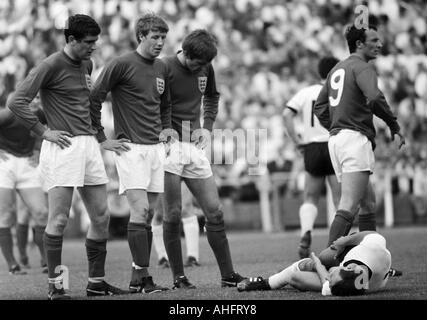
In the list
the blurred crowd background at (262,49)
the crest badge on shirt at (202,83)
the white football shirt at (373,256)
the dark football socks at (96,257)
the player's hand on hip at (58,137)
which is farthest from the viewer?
the blurred crowd background at (262,49)

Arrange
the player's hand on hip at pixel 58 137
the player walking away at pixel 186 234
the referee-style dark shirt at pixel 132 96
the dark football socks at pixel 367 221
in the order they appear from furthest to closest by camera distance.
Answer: the player walking away at pixel 186 234, the dark football socks at pixel 367 221, the referee-style dark shirt at pixel 132 96, the player's hand on hip at pixel 58 137

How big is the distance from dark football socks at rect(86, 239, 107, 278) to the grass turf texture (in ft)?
0.71

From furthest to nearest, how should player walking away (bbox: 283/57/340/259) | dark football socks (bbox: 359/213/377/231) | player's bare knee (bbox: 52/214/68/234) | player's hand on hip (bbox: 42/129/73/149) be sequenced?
player walking away (bbox: 283/57/340/259)
dark football socks (bbox: 359/213/377/231)
player's bare knee (bbox: 52/214/68/234)
player's hand on hip (bbox: 42/129/73/149)

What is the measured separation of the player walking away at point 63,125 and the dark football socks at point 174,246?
0.82 m

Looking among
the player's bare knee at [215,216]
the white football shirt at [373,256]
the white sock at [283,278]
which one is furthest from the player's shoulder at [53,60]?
the white football shirt at [373,256]

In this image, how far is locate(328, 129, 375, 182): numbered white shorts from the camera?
7.11m

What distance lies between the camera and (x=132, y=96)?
22.4ft

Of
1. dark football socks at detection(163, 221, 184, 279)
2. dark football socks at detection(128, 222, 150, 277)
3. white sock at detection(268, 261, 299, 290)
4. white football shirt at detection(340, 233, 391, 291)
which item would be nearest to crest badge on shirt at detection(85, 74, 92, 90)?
dark football socks at detection(128, 222, 150, 277)

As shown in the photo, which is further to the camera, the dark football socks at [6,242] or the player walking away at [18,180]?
the dark football socks at [6,242]

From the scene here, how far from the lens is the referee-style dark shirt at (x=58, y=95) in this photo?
645 centimetres

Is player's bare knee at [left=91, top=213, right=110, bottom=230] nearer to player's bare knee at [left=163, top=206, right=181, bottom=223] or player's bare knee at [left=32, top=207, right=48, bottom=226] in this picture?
player's bare knee at [left=163, top=206, right=181, bottom=223]

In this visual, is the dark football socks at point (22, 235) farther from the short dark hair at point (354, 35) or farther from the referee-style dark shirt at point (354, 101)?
the short dark hair at point (354, 35)

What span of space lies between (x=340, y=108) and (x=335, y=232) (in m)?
1.07
